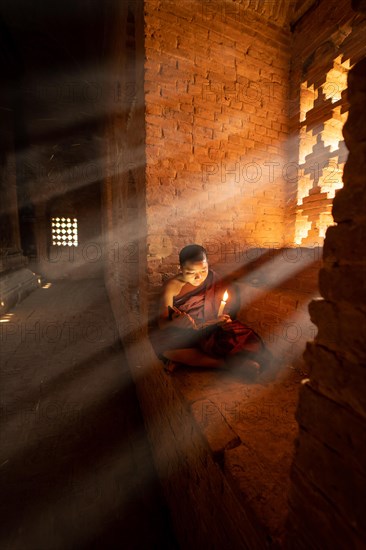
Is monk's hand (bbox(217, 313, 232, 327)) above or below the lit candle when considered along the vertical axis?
below

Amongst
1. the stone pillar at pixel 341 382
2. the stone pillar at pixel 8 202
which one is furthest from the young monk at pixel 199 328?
the stone pillar at pixel 8 202

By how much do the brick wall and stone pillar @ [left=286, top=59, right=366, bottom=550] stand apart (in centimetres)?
249

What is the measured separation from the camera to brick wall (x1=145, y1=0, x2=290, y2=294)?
3.07 metres

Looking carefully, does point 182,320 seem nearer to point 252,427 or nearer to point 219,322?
point 219,322

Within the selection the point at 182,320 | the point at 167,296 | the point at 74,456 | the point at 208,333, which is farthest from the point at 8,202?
the point at 208,333

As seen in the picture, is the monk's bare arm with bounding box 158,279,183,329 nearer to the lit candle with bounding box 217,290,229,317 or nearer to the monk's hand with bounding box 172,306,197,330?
the monk's hand with bounding box 172,306,197,330

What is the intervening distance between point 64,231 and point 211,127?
14.2 meters

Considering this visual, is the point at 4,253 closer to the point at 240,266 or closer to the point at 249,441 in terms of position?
→ the point at 240,266

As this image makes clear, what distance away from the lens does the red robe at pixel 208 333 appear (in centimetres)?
246

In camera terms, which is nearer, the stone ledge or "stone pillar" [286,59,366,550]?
"stone pillar" [286,59,366,550]

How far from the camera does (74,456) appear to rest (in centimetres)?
280

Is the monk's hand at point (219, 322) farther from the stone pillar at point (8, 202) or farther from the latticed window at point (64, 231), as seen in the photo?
the latticed window at point (64, 231)

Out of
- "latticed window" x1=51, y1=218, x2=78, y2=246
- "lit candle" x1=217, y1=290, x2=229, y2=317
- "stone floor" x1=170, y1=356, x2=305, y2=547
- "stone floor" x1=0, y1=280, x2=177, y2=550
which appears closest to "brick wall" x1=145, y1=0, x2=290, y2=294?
"lit candle" x1=217, y1=290, x2=229, y2=317

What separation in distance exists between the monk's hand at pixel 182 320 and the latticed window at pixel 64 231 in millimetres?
14398
